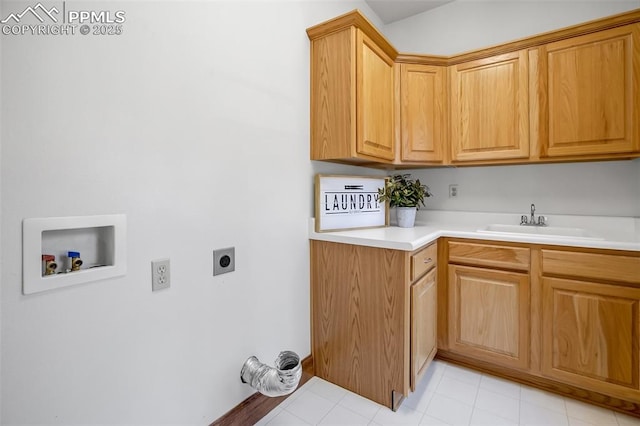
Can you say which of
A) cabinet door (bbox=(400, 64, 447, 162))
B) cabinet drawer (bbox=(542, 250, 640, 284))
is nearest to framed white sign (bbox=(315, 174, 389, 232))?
cabinet door (bbox=(400, 64, 447, 162))

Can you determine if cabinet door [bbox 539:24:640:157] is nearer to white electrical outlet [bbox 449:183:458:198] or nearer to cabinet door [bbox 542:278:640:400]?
white electrical outlet [bbox 449:183:458:198]

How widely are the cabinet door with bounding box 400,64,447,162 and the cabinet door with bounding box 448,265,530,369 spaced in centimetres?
86

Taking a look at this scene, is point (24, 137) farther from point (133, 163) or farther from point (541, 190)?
point (541, 190)

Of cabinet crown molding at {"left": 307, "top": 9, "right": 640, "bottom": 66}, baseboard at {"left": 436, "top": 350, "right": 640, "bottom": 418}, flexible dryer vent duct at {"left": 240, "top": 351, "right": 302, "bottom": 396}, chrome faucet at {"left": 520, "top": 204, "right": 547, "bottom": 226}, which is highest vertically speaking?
cabinet crown molding at {"left": 307, "top": 9, "right": 640, "bottom": 66}

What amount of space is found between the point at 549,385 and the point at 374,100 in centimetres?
195

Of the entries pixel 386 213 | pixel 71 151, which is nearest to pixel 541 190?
pixel 386 213

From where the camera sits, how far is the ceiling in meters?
2.42

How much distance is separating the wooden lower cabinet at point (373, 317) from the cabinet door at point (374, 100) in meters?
0.66

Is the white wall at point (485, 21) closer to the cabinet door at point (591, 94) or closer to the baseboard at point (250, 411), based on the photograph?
the cabinet door at point (591, 94)

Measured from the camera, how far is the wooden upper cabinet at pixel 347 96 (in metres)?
1.68

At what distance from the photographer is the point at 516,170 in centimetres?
220

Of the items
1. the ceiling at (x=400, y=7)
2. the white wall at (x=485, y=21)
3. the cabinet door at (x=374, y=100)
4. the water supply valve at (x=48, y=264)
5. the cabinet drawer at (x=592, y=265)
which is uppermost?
the ceiling at (x=400, y=7)

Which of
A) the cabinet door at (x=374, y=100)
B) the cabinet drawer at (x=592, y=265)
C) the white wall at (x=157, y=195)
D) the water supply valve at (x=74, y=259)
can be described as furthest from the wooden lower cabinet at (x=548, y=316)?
the water supply valve at (x=74, y=259)

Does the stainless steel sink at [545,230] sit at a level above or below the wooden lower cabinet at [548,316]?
above
